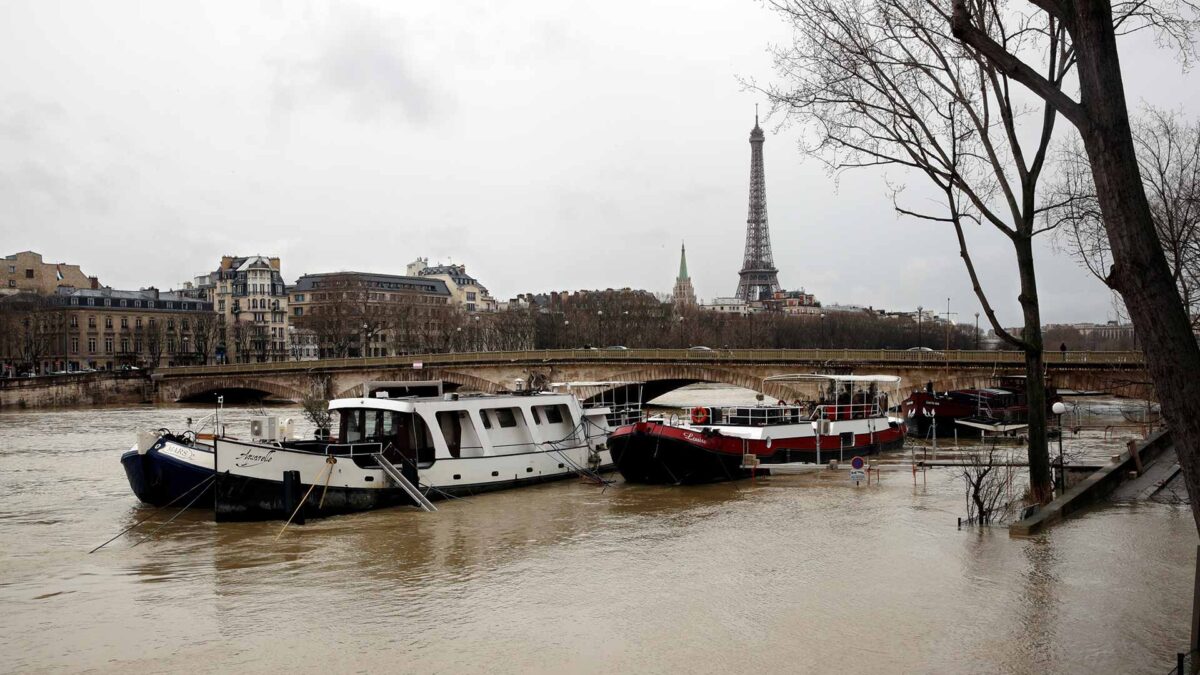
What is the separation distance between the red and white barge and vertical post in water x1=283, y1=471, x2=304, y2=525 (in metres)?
9.62

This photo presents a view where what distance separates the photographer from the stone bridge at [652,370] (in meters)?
46.1

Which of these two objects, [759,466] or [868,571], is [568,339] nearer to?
[759,466]

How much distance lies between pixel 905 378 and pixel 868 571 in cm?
3590

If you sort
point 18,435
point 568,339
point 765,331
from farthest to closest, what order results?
point 765,331 → point 568,339 → point 18,435

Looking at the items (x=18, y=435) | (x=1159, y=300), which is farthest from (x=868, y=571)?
(x=18, y=435)

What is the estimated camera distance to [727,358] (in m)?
57.6

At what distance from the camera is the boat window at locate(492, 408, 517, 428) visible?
1166 inches

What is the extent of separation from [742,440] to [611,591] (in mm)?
15270

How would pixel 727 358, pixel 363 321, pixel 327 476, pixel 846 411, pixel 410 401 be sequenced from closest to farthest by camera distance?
1. pixel 327 476
2. pixel 410 401
3. pixel 846 411
4. pixel 727 358
5. pixel 363 321

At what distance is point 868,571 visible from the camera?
16906 mm

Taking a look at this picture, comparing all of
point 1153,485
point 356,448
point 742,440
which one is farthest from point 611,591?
point 742,440

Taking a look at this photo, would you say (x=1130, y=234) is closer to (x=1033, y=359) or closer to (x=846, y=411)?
(x=1033, y=359)

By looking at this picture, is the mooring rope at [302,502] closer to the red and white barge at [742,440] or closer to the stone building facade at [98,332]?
the red and white barge at [742,440]

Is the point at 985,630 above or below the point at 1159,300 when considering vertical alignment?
below
